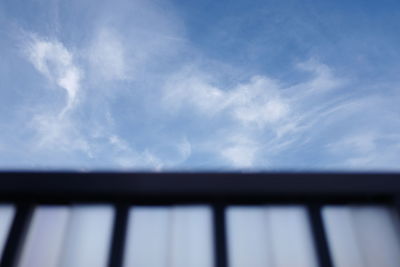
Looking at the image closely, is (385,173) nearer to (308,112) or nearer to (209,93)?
(308,112)

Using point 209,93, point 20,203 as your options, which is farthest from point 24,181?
point 209,93

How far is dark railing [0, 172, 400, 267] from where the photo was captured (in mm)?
1615

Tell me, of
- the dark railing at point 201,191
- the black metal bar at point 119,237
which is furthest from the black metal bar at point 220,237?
the black metal bar at point 119,237

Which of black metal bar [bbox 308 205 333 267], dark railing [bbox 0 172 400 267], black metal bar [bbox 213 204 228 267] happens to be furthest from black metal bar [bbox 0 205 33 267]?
black metal bar [bbox 308 205 333 267]

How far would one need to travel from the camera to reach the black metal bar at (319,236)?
61.7 inches

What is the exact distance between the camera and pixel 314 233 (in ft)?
5.36

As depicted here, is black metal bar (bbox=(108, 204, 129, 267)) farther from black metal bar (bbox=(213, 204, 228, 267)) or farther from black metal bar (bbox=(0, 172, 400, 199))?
black metal bar (bbox=(213, 204, 228, 267))

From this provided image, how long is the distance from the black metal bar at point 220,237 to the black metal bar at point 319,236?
498 millimetres

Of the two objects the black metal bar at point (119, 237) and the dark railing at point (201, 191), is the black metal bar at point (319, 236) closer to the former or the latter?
the dark railing at point (201, 191)

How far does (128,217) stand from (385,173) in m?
1.50

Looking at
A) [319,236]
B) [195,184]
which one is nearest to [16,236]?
[195,184]

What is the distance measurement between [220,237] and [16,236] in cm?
109

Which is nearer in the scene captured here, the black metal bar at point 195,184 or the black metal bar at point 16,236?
the black metal bar at point 16,236

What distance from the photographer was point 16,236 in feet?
5.17
